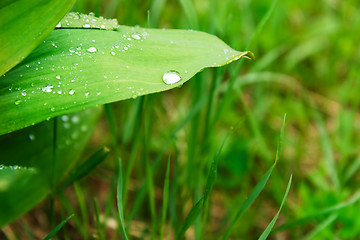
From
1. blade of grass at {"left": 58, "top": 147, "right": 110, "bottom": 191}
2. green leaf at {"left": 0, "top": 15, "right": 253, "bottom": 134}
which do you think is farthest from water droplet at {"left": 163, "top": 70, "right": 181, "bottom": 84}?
blade of grass at {"left": 58, "top": 147, "right": 110, "bottom": 191}

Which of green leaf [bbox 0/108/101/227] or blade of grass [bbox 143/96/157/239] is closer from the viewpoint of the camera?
green leaf [bbox 0/108/101/227]

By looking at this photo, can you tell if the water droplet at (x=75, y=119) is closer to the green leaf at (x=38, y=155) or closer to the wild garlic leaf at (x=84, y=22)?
the green leaf at (x=38, y=155)

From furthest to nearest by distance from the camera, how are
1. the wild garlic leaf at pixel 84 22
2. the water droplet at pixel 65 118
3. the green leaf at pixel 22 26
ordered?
the water droplet at pixel 65 118, the wild garlic leaf at pixel 84 22, the green leaf at pixel 22 26

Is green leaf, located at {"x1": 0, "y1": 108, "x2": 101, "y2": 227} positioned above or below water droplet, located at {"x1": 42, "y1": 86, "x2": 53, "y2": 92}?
below

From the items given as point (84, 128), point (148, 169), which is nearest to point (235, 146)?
point (148, 169)

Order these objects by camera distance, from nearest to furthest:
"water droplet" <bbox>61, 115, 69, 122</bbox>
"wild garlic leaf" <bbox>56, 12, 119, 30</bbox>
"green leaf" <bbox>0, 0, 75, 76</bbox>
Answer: "green leaf" <bbox>0, 0, 75, 76</bbox>
"wild garlic leaf" <bbox>56, 12, 119, 30</bbox>
"water droplet" <bbox>61, 115, 69, 122</bbox>

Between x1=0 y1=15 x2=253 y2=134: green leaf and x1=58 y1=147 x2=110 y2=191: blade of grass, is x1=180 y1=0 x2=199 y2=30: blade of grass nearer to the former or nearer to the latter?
x1=0 y1=15 x2=253 y2=134: green leaf

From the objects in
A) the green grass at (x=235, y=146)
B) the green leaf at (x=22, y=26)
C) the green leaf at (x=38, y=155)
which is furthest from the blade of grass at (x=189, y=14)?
the green leaf at (x=22, y=26)

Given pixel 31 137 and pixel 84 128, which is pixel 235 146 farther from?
pixel 31 137
